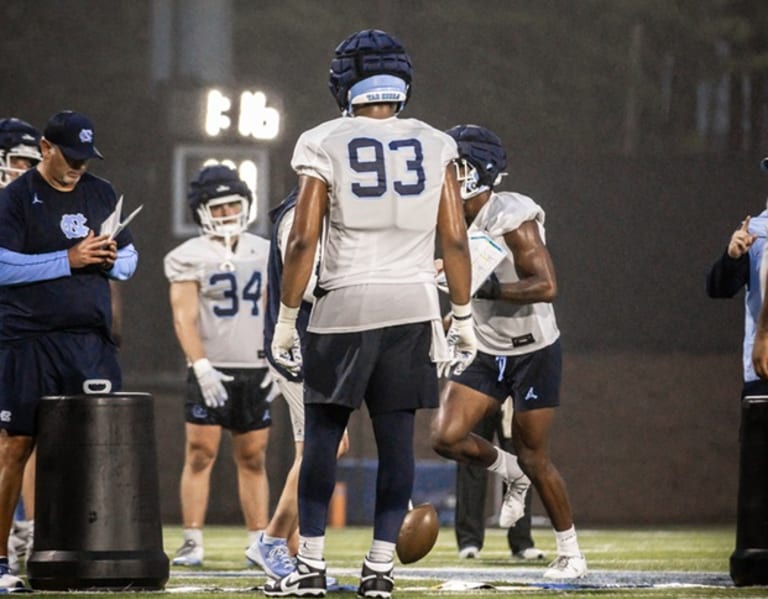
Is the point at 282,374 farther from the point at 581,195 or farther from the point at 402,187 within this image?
the point at 581,195

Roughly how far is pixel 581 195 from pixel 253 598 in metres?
A: 8.46

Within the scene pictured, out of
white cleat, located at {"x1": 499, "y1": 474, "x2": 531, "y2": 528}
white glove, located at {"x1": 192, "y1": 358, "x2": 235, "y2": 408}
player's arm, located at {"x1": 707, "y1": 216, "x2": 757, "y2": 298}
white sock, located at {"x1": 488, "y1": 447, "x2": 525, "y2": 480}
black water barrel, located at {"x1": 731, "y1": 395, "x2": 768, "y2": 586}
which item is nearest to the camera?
black water barrel, located at {"x1": 731, "y1": 395, "x2": 768, "y2": 586}

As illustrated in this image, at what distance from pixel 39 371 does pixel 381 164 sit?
171cm

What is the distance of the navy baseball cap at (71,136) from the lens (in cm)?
700

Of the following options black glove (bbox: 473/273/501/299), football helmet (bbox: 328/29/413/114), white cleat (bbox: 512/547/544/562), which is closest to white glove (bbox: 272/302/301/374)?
football helmet (bbox: 328/29/413/114)

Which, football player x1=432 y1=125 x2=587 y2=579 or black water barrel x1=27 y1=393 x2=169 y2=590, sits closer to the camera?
black water barrel x1=27 y1=393 x2=169 y2=590

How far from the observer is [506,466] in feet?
27.2

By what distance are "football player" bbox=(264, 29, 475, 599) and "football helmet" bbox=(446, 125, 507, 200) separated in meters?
1.99

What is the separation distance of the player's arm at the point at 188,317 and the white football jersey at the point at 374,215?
3.37 meters

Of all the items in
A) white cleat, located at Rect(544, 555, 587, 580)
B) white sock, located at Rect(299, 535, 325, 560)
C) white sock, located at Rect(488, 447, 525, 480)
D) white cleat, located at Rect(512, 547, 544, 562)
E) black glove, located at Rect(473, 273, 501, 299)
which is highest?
black glove, located at Rect(473, 273, 501, 299)

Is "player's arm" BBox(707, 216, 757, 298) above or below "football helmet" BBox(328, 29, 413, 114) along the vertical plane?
below

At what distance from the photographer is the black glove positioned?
7.86 m

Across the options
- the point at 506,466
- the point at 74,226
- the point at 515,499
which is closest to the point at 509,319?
the point at 506,466

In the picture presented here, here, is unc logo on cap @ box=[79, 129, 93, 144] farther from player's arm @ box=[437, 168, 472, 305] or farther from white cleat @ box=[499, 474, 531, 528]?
white cleat @ box=[499, 474, 531, 528]
